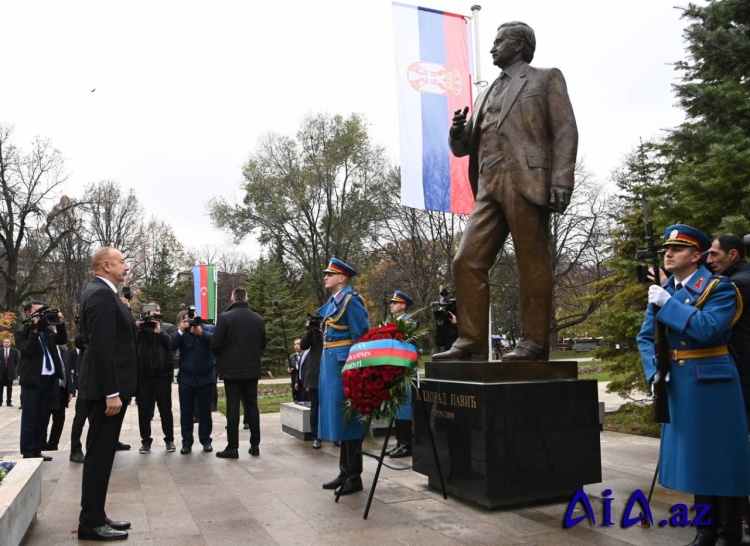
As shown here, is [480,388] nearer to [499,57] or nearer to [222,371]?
[499,57]

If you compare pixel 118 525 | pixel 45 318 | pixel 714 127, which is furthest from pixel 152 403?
pixel 714 127

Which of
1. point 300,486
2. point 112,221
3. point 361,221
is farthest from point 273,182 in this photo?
point 300,486

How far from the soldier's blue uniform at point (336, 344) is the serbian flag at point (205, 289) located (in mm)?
12956

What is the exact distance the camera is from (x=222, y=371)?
8.04 meters

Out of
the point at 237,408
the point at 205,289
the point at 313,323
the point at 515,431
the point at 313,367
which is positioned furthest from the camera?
the point at 205,289

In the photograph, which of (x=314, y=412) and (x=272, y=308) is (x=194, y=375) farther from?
(x=272, y=308)

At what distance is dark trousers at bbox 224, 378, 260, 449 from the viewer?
309 inches

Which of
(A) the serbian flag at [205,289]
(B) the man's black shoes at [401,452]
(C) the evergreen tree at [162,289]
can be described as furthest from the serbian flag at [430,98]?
(C) the evergreen tree at [162,289]

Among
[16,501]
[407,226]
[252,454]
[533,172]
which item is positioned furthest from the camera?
[407,226]

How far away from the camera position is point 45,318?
8055 millimetres

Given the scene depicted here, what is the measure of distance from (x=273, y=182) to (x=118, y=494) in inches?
1300

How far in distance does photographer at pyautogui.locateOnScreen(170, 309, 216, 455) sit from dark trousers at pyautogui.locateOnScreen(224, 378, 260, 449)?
0.65 meters

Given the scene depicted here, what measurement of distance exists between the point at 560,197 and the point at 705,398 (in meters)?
1.91

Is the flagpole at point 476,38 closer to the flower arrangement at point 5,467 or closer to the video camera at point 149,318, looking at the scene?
the video camera at point 149,318
